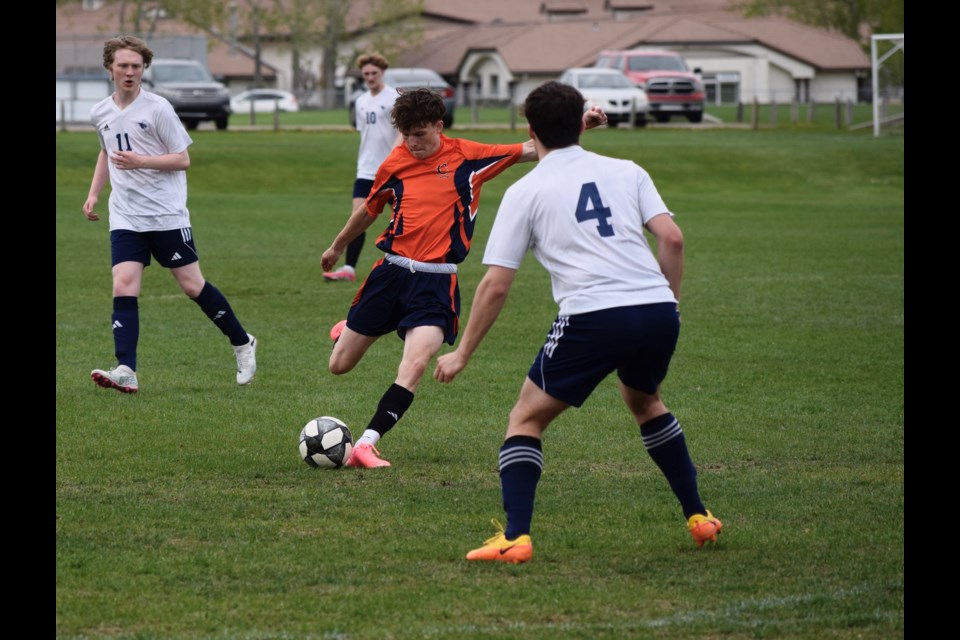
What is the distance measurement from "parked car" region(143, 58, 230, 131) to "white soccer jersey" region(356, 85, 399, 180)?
80.5ft

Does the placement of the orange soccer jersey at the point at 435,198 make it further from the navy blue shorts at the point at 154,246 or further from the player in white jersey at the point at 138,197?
the navy blue shorts at the point at 154,246

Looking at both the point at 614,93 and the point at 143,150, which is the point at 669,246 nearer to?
the point at 143,150

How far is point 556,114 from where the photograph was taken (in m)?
5.41

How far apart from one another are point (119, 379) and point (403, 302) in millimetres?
2560

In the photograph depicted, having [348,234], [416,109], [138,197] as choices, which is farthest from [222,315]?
[416,109]

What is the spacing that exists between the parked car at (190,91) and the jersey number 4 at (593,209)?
113 feet

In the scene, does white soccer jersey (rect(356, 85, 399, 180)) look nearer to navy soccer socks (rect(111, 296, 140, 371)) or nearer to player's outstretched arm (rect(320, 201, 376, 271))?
navy soccer socks (rect(111, 296, 140, 371))

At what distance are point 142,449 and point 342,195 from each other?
19.9 metres
